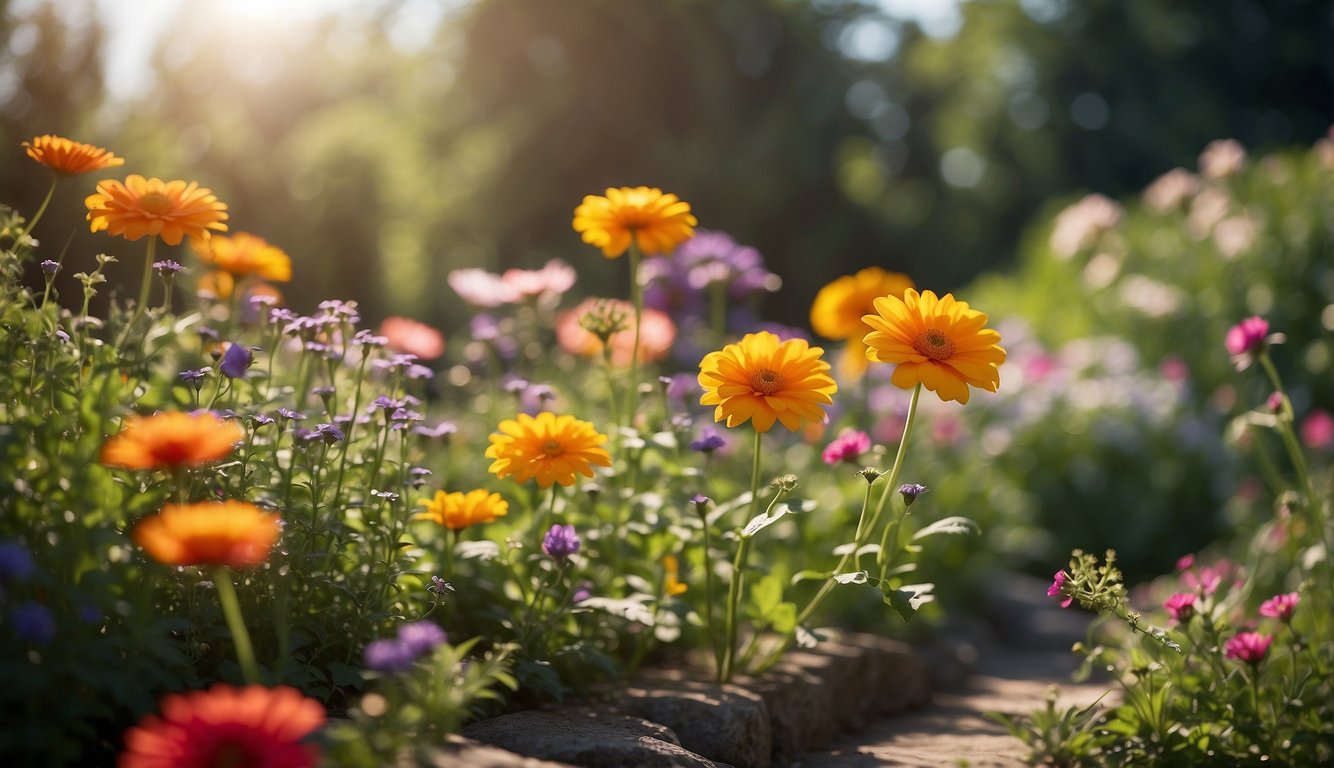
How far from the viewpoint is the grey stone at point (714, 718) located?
105 inches

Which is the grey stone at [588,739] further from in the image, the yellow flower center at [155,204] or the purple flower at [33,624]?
the yellow flower center at [155,204]

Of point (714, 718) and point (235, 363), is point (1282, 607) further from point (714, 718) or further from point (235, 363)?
point (235, 363)

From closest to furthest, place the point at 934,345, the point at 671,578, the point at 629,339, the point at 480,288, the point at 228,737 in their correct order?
the point at 228,737 → the point at 934,345 → the point at 671,578 → the point at 480,288 → the point at 629,339

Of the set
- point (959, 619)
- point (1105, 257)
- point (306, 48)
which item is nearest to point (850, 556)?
point (959, 619)

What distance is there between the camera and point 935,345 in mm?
2201

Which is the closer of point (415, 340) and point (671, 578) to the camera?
point (671, 578)

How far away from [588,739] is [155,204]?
4.94 feet

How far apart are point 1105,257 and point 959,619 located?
4116 millimetres

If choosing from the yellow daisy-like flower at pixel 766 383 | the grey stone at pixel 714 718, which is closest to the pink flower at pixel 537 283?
the yellow daisy-like flower at pixel 766 383

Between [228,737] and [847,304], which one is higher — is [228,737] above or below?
below

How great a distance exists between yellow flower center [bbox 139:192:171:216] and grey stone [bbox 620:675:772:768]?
167 cm

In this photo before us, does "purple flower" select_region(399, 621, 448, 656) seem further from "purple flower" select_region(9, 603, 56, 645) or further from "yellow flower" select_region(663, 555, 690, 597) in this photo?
"yellow flower" select_region(663, 555, 690, 597)

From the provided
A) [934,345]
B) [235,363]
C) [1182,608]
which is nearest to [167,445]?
[235,363]

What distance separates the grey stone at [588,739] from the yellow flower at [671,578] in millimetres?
381
